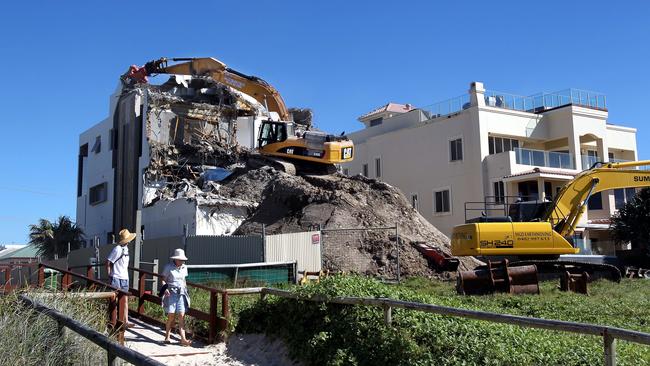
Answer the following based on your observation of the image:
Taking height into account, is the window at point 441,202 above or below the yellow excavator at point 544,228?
above

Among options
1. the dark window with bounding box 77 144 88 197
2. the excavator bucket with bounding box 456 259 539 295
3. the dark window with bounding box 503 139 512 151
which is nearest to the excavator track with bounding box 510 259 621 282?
the excavator bucket with bounding box 456 259 539 295

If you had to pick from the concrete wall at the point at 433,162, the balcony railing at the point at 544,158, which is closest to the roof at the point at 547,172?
the balcony railing at the point at 544,158

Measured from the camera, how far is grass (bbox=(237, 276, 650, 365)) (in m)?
7.89

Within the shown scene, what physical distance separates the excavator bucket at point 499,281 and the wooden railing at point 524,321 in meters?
8.13

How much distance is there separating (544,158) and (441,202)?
6.17m

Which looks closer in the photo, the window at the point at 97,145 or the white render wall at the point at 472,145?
the white render wall at the point at 472,145

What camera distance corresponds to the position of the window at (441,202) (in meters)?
37.4

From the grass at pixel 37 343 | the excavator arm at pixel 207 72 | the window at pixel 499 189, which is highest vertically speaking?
the excavator arm at pixel 207 72

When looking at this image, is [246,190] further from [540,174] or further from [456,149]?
[540,174]

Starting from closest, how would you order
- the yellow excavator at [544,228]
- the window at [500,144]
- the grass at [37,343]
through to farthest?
the grass at [37,343] → the yellow excavator at [544,228] → the window at [500,144]

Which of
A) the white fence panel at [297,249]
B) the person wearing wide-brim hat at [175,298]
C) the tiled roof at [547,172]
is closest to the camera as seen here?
the person wearing wide-brim hat at [175,298]

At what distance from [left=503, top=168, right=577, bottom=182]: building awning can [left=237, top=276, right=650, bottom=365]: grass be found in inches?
832

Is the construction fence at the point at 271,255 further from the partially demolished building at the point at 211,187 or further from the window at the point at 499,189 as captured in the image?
the window at the point at 499,189

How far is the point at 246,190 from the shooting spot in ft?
103
